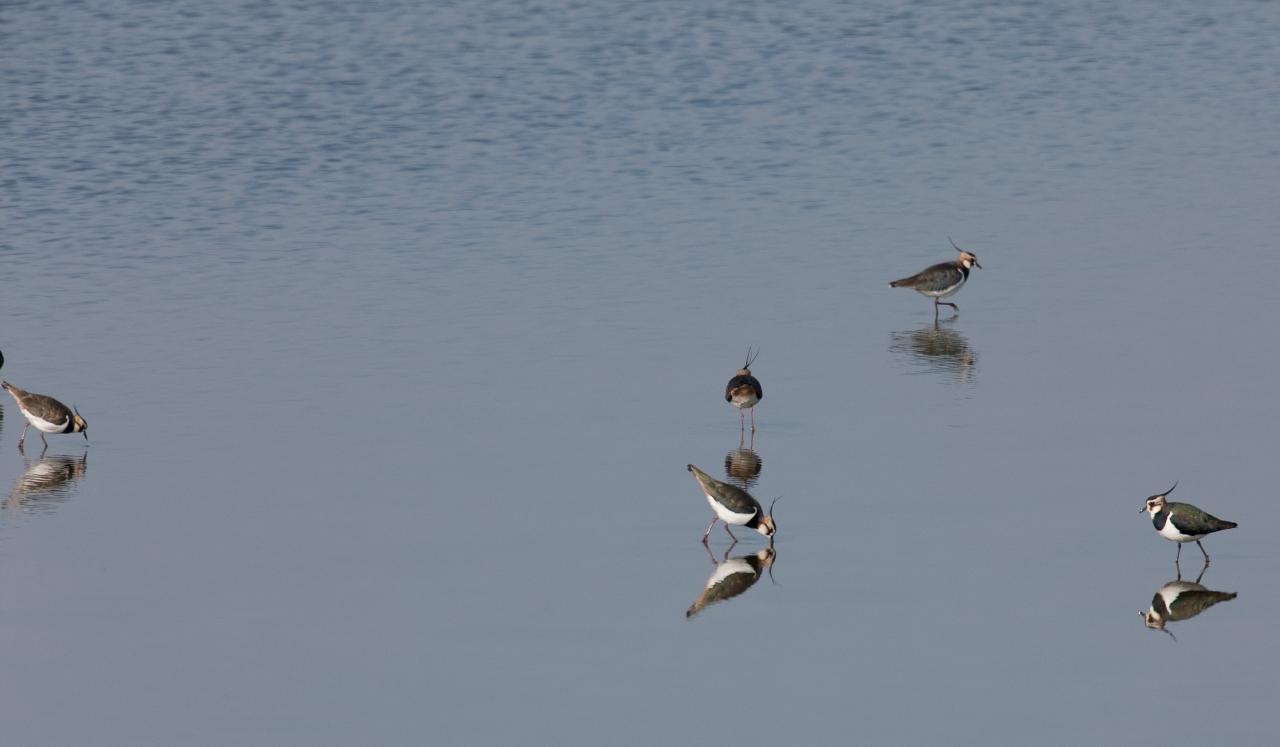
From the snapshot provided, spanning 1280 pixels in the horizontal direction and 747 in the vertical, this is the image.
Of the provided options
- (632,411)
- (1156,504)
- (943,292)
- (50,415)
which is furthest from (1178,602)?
(943,292)

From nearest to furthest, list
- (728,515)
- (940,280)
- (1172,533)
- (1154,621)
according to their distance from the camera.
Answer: (1154,621) → (1172,533) → (728,515) → (940,280)

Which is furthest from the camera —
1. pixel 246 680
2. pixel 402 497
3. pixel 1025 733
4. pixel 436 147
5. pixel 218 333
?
pixel 436 147

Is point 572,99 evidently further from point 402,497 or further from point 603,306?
point 402,497

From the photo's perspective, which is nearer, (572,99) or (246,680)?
(246,680)

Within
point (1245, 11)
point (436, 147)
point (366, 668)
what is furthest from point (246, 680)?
point (1245, 11)

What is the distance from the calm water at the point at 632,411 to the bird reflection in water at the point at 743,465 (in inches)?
2.8

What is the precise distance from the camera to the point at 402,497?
19.3m

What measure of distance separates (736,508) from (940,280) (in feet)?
33.8

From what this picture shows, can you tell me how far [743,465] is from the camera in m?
20.2

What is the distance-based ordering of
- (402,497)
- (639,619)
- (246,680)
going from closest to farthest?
(246,680)
(639,619)
(402,497)

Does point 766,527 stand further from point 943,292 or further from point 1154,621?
point 943,292

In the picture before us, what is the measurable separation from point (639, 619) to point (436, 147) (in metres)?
26.5

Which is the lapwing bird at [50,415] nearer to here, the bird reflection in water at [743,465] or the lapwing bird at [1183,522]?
the bird reflection in water at [743,465]

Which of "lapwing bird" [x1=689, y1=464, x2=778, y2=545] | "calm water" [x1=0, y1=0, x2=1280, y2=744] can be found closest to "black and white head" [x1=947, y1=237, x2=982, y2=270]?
"calm water" [x1=0, y1=0, x2=1280, y2=744]
